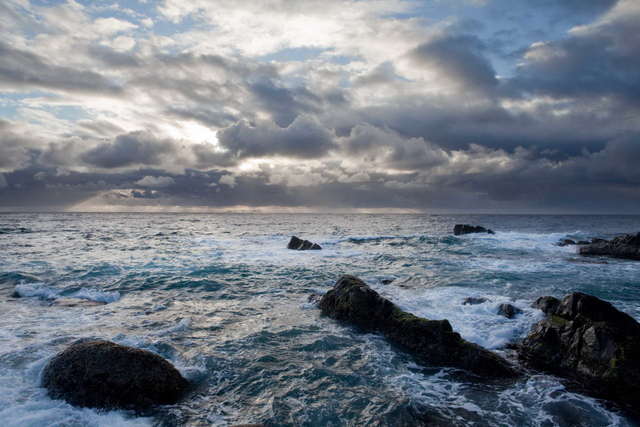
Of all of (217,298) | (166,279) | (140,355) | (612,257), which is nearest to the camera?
(140,355)

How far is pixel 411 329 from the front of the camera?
34.8 feet

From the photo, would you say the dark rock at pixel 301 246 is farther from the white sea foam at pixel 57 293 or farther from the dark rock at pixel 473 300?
the dark rock at pixel 473 300

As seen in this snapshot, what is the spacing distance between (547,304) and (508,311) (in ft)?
4.82

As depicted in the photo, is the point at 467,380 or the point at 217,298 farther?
the point at 217,298

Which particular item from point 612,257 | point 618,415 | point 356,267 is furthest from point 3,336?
point 612,257

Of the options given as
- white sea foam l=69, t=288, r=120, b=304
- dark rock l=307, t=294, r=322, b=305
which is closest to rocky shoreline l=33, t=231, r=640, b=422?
dark rock l=307, t=294, r=322, b=305

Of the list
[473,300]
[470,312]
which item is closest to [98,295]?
[470,312]

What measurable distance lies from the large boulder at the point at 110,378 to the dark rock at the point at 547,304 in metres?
13.1

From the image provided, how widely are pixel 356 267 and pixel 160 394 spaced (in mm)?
18987

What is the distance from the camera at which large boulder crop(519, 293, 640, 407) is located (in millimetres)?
7672

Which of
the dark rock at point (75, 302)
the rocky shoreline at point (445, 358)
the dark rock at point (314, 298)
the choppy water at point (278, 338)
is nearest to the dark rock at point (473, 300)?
the choppy water at point (278, 338)

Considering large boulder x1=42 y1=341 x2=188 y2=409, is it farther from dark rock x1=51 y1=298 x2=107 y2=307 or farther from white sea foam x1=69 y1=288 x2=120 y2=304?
white sea foam x1=69 y1=288 x2=120 y2=304

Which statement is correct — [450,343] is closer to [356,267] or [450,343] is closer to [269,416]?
[269,416]

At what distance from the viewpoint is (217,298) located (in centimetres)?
1595
